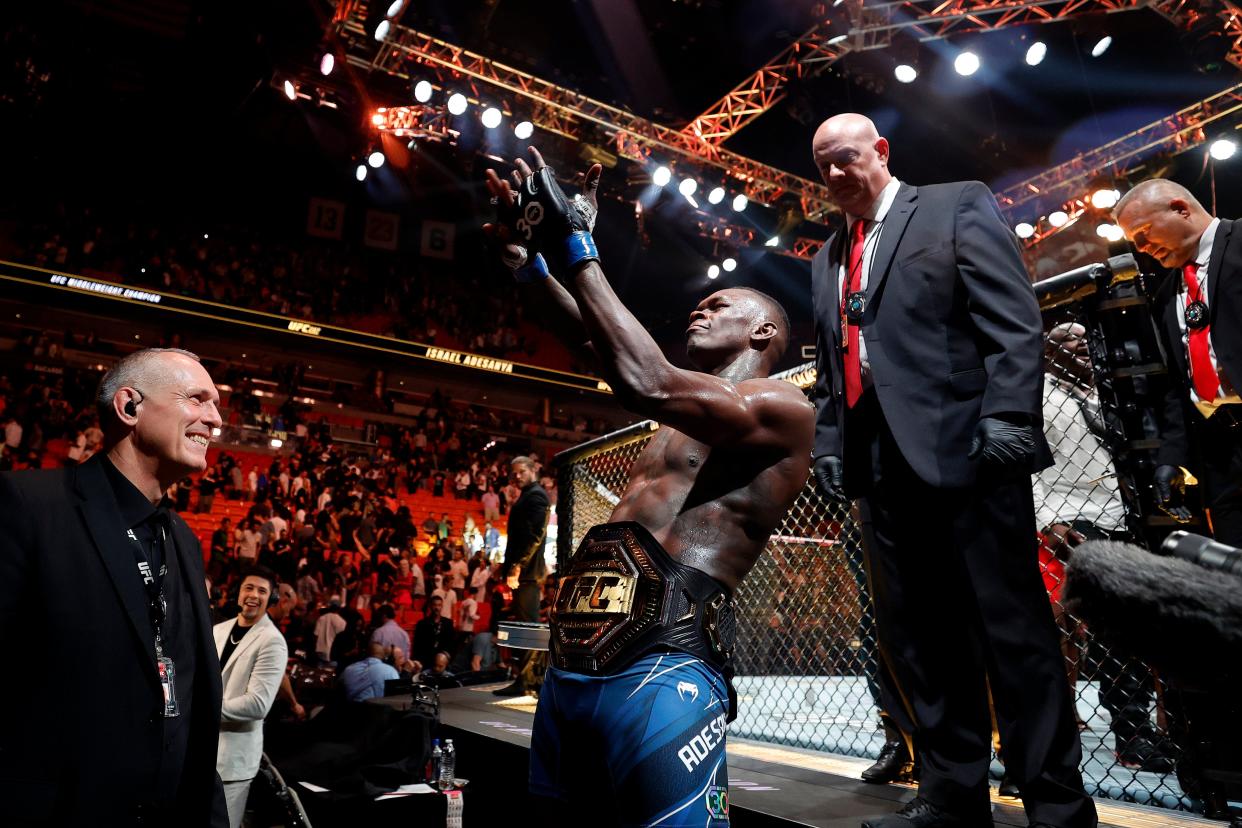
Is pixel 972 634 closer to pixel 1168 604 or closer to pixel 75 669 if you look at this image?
pixel 1168 604

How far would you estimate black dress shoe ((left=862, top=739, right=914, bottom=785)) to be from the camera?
7.70ft

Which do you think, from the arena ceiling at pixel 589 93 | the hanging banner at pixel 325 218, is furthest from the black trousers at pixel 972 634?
the hanging banner at pixel 325 218

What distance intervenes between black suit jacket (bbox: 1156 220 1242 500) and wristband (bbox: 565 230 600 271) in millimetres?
1646

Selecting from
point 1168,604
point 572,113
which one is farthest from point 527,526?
point 572,113

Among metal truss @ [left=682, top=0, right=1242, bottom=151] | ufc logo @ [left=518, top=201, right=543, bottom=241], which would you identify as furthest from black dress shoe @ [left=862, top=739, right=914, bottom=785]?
metal truss @ [left=682, top=0, right=1242, bottom=151]

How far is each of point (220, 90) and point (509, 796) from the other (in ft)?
56.3

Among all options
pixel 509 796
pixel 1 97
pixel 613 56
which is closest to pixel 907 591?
pixel 509 796

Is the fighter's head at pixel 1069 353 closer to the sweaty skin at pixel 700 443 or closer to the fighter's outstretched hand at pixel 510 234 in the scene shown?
the sweaty skin at pixel 700 443

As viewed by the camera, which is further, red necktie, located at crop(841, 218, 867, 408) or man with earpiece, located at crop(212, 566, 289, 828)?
man with earpiece, located at crop(212, 566, 289, 828)

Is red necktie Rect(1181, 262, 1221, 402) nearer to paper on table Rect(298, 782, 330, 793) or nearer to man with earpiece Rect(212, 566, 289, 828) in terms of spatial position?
man with earpiece Rect(212, 566, 289, 828)

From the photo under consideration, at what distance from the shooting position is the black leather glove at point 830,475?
2.09m

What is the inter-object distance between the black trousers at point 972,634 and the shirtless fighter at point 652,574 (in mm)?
310

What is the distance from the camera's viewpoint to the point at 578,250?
1.62m

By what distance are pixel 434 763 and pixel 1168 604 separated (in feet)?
13.0
